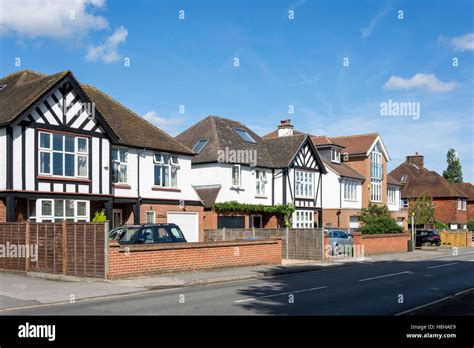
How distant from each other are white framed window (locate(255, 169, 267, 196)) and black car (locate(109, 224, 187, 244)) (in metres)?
19.4

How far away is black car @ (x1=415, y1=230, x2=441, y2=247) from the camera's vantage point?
4603 cm

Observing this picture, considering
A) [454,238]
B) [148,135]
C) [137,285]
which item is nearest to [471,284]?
[137,285]

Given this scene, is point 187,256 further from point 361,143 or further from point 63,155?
point 361,143

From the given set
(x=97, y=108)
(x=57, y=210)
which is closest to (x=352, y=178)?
(x=97, y=108)

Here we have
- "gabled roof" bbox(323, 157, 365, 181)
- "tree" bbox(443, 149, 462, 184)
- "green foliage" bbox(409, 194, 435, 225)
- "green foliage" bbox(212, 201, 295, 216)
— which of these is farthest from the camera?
"tree" bbox(443, 149, 462, 184)

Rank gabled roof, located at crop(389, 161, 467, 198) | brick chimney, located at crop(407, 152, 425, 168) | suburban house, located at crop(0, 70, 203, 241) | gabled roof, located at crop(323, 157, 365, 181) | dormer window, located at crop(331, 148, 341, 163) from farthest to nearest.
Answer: brick chimney, located at crop(407, 152, 425, 168) → gabled roof, located at crop(389, 161, 467, 198) → dormer window, located at crop(331, 148, 341, 163) → gabled roof, located at crop(323, 157, 365, 181) → suburban house, located at crop(0, 70, 203, 241)

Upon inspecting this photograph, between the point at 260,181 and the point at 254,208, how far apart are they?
2718mm

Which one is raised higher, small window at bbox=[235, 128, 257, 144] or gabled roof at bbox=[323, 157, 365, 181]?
small window at bbox=[235, 128, 257, 144]

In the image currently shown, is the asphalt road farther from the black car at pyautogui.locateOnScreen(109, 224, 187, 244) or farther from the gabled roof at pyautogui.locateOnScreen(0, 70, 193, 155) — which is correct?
the gabled roof at pyautogui.locateOnScreen(0, 70, 193, 155)

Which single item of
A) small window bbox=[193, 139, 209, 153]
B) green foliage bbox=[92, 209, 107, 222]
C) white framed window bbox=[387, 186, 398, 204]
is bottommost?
green foliage bbox=[92, 209, 107, 222]

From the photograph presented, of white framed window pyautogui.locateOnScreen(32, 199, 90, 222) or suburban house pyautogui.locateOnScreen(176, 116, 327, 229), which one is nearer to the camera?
white framed window pyautogui.locateOnScreen(32, 199, 90, 222)

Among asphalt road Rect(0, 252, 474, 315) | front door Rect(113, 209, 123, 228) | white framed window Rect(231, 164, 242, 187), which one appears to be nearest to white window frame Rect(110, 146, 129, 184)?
front door Rect(113, 209, 123, 228)

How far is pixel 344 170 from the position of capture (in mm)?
52875

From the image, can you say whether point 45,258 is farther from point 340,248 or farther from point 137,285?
point 340,248
